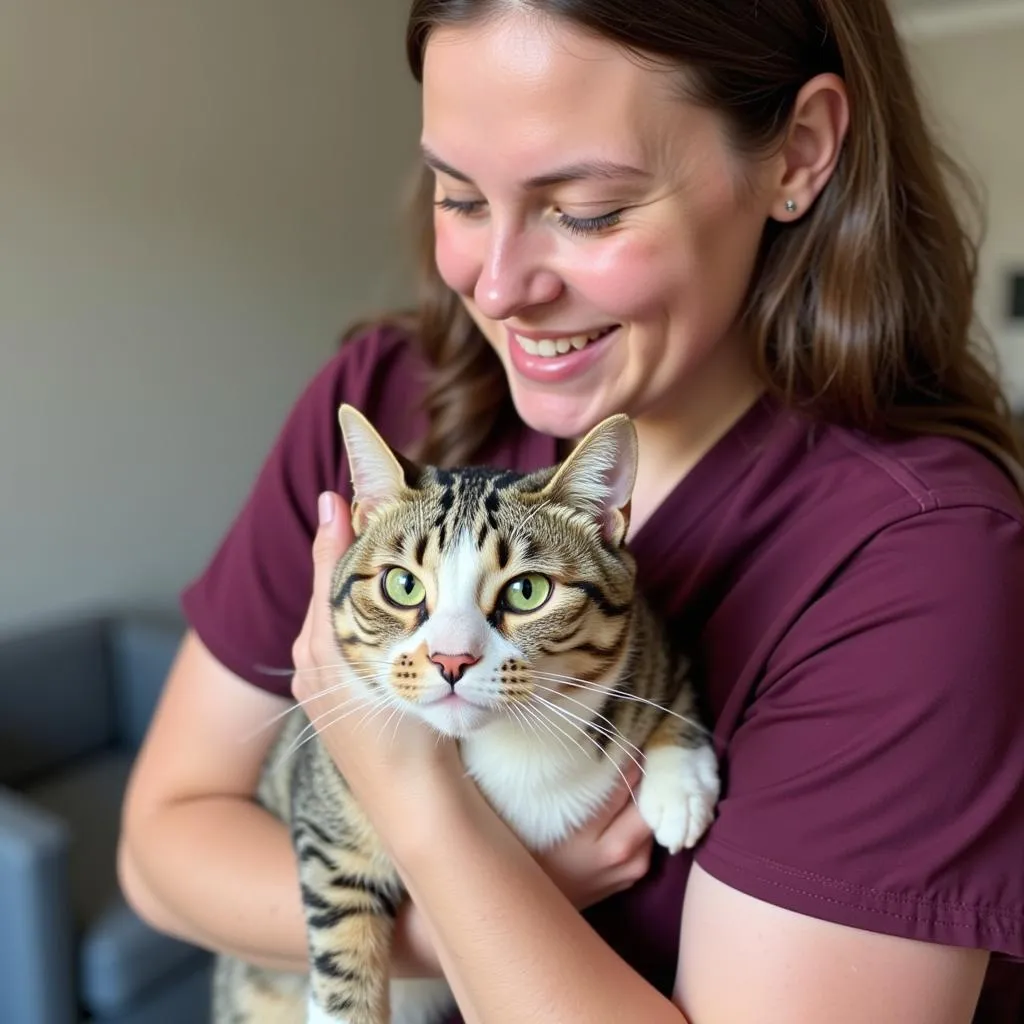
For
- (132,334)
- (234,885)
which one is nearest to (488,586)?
(234,885)

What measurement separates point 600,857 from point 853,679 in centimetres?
29

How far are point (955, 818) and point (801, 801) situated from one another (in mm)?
113

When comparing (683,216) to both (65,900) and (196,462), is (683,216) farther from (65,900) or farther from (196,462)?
(196,462)

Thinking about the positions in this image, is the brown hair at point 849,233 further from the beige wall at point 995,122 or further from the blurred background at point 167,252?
the beige wall at point 995,122

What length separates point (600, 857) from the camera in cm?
91

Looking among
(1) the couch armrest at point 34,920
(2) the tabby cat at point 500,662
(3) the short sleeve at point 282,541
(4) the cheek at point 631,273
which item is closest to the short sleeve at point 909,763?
(2) the tabby cat at point 500,662

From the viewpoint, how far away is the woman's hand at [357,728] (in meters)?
0.85

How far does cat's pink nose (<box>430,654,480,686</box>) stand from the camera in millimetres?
797

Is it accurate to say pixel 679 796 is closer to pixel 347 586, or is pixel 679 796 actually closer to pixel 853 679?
pixel 853 679

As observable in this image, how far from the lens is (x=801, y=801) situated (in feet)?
2.56

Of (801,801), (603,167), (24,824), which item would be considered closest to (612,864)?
(801,801)

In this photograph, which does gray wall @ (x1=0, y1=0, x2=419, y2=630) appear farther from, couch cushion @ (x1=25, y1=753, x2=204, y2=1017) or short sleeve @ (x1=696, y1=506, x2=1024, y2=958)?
short sleeve @ (x1=696, y1=506, x2=1024, y2=958)

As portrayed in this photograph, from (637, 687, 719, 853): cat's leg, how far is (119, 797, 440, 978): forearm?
27 cm

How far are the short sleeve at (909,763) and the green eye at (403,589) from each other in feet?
1.08
